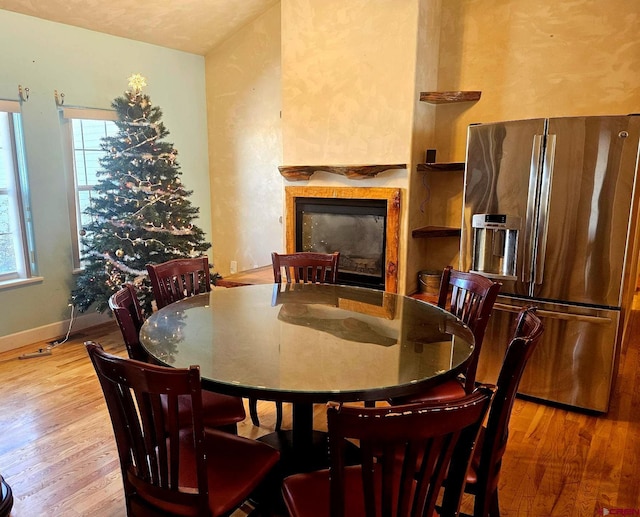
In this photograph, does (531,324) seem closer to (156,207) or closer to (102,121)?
(156,207)

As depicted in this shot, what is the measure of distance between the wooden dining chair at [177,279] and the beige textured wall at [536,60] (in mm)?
2312

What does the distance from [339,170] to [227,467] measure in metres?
2.76

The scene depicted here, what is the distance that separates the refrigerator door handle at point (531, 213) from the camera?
2.92m

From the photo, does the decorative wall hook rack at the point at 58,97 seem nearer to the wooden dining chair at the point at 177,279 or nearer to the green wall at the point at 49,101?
the green wall at the point at 49,101

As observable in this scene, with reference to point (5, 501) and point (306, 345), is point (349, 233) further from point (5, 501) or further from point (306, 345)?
point (5, 501)

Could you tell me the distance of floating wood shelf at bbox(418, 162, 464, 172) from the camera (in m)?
3.55

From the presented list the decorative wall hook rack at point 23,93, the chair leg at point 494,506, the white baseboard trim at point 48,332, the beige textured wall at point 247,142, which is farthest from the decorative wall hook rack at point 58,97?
the chair leg at point 494,506

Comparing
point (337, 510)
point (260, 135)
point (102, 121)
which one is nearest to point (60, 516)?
point (337, 510)

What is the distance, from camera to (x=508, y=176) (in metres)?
3.05

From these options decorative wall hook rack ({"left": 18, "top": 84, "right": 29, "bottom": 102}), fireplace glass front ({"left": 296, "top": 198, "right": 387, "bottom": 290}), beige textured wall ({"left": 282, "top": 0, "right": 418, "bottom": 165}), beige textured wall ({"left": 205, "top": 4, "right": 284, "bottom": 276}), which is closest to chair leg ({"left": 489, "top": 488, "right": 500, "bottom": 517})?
fireplace glass front ({"left": 296, "top": 198, "right": 387, "bottom": 290})

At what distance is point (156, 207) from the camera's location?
4027 millimetres

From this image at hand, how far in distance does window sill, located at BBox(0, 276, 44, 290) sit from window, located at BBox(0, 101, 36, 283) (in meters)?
0.04

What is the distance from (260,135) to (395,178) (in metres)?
2.04

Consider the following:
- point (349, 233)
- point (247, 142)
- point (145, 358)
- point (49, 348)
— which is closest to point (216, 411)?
point (145, 358)
